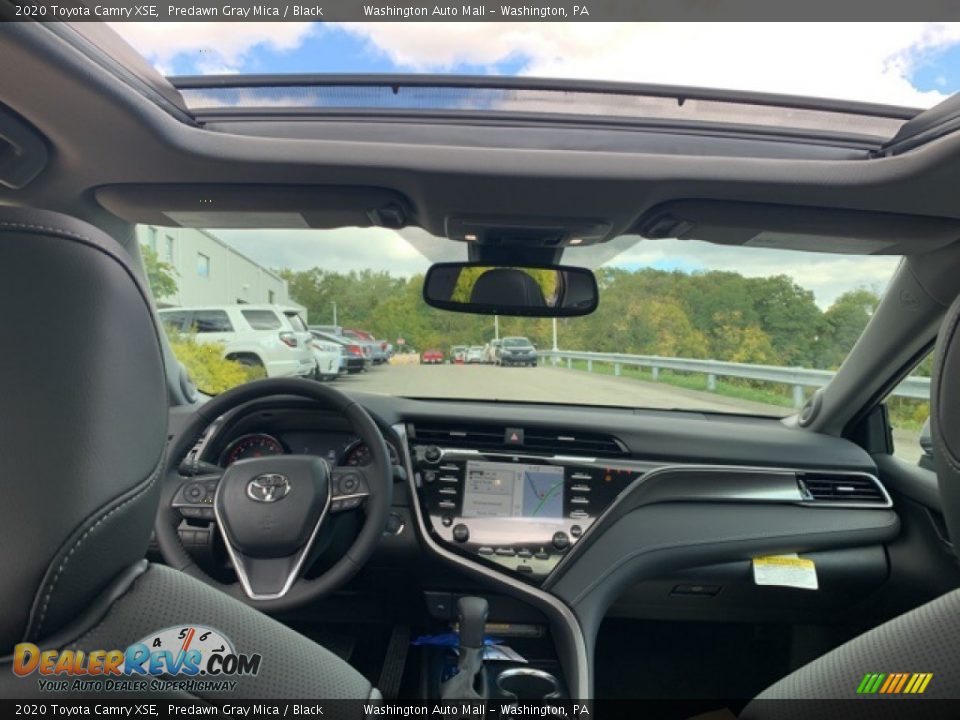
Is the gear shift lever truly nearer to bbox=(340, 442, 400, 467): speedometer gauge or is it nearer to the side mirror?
bbox=(340, 442, 400, 467): speedometer gauge

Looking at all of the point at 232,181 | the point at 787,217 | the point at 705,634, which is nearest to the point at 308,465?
the point at 232,181

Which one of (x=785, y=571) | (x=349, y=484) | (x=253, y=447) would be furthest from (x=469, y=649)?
(x=785, y=571)

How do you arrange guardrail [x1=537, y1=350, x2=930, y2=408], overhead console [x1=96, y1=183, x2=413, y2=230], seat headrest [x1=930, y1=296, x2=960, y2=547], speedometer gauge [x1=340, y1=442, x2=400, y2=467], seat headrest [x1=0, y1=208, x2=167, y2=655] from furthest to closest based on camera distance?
guardrail [x1=537, y1=350, x2=930, y2=408], speedometer gauge [x1=340, y1=442, x2=400, y2=467], overhead console [x1=96, y1=183, x2=413, y2=230], seat headrest [x1=930, y1=296, x2=960, y2=547], seat headrest [x1=0, y1=208, x2=167, y2=655]

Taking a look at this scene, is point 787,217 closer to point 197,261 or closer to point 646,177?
point 646,177

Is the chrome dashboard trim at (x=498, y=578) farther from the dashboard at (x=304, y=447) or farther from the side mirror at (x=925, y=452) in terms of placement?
the side mirror at (x=925, y=452)

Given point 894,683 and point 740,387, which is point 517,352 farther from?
point 894,683

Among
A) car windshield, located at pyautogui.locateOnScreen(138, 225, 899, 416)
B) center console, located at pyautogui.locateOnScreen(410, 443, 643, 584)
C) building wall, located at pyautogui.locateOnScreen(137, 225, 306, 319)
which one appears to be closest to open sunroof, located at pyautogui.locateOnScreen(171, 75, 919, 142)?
car windshield, located at pyautogui.locateOnScreen(138, 225, 899, 416)
